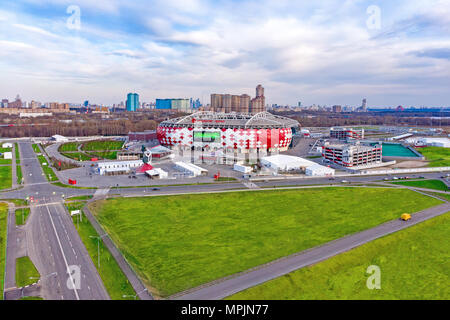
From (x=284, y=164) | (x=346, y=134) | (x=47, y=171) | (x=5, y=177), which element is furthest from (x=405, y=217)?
(x=346, y=134)

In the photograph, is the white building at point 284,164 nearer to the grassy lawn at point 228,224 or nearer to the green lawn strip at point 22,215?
the grassy lawn at point 228,224

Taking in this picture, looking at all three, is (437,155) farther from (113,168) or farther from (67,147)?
(67,147)

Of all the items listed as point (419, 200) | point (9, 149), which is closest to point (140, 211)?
point (419, 200)

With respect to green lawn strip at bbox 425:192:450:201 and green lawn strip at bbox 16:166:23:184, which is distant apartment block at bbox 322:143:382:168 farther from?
green lawn strip at bbox 16:166:23:184

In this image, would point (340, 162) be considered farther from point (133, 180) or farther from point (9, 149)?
point (9, 149)

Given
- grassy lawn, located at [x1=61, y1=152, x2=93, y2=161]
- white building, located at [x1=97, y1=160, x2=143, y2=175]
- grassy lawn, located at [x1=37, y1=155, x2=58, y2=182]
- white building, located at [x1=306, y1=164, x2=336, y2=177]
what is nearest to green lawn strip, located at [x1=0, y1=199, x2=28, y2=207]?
grassy lawn, located at [x1=37, y1=155, x2=58, y2=182]
